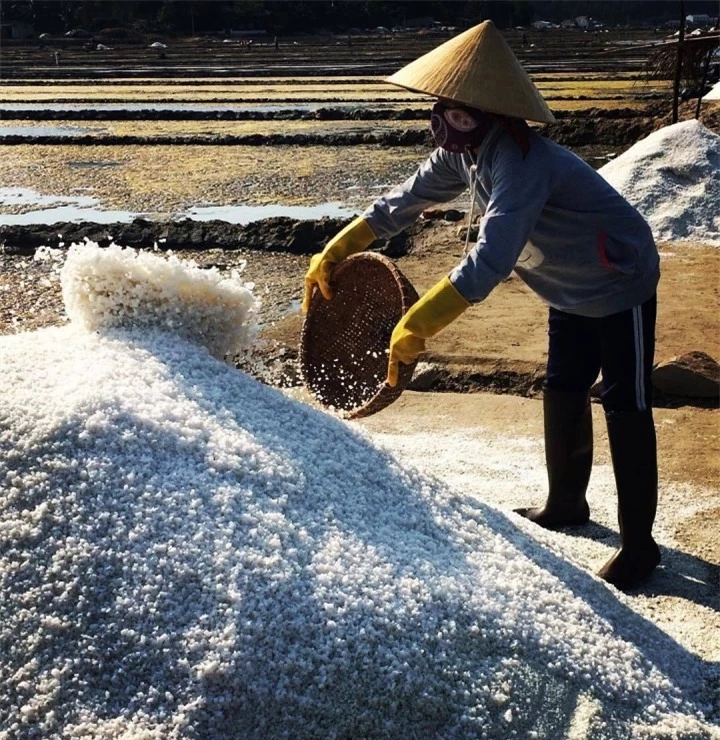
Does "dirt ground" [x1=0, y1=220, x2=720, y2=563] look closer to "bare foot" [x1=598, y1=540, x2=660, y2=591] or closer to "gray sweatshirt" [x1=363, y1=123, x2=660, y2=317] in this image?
"bare foot" [x1=598, y1=540, x2=660, y2=591]

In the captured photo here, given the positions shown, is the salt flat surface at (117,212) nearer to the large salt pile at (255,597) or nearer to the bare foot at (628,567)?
the bare foot at (628,567)

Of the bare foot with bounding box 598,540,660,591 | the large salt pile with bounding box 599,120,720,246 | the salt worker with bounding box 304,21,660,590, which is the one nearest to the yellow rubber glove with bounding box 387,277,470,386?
the salt worker with bounding box 304,21,660,590

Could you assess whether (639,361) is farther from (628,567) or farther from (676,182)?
(676,182)

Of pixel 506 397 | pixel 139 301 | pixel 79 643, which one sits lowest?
pixel 506 397

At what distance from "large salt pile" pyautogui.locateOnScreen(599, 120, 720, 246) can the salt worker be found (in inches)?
158

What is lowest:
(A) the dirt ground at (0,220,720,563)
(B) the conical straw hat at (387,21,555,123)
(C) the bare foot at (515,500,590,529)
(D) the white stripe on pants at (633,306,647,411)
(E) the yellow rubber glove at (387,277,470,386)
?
(A) the dirt ground at (0,220,720,563)

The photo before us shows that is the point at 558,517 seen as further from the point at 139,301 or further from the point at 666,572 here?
the point at 139,301

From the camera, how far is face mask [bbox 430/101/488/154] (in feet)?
6.68

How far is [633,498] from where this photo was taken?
7.32ft

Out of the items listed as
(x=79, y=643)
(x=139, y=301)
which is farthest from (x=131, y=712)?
(x=139, y=301)

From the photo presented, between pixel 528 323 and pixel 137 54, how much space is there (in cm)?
2880

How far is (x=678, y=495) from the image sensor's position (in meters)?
2.74

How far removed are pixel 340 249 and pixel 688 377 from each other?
166cm

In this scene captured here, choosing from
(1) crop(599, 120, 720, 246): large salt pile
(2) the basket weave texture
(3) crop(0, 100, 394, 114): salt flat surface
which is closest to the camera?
(2) the basket weave texture
